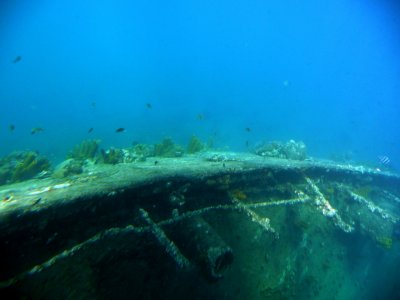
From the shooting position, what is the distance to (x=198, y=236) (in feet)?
11.9

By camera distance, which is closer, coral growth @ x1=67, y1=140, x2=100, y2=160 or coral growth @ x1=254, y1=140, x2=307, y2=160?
coral growth @ x1=67, y1=140, x2=100, y2=160

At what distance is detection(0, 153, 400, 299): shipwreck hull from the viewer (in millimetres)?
2930

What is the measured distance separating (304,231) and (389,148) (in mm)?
76316

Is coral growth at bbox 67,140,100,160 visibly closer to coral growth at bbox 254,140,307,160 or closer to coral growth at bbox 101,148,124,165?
coral growth at bbox 101,148,124,165

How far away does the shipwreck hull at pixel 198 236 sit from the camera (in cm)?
293

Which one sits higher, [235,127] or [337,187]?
[235,127]

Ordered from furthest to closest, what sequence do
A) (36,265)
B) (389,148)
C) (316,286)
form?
(389,148), (316,286), (36,265)

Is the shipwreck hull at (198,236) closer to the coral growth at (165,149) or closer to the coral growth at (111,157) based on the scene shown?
the coral growth at (111,157)

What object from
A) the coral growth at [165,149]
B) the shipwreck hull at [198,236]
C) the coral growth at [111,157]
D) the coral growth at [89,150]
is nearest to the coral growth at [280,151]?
the coral growth at [165,149]

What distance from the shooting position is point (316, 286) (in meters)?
5.35

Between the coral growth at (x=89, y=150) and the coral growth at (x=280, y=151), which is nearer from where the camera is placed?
the coral growth at (x=89, y=150)

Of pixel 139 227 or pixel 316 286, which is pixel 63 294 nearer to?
pixel 139 227

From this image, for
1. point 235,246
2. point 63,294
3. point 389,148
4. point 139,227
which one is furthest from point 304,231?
point 389,148

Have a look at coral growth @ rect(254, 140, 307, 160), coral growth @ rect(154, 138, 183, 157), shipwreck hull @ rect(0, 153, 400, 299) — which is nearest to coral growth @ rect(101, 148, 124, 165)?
coral growth @ rect(154, 138, 183, 157)
